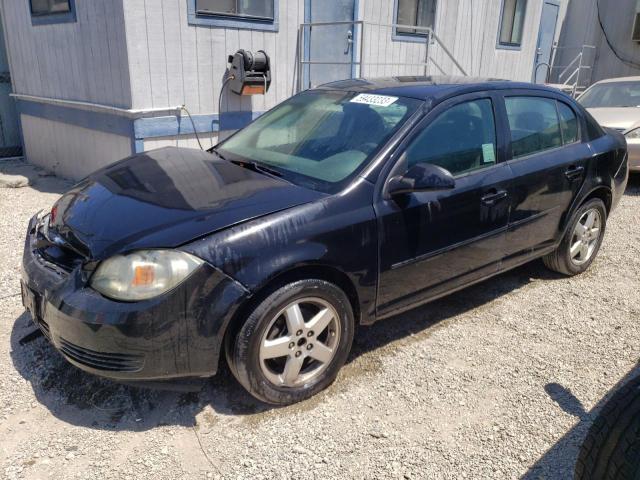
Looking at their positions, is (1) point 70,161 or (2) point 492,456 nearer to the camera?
(2) point 492,456

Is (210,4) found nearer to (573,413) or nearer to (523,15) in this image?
(573,413)

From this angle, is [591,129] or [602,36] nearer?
[591,129]

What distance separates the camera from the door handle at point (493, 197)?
350 centimetres

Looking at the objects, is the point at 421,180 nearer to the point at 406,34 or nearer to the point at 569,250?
the point at 569,250

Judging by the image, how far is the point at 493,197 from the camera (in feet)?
11.6

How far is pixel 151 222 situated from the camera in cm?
266

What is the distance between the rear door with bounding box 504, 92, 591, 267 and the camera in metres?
3.79

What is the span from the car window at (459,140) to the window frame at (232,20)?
3.99m

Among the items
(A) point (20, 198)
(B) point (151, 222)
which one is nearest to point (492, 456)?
(B) point (151, 222)

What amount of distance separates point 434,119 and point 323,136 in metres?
0.68

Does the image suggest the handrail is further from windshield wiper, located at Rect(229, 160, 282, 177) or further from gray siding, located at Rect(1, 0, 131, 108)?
windshield wiper, located at Rect(229, 160, 282, 177)

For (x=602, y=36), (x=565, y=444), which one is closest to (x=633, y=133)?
(x=565, y=444)

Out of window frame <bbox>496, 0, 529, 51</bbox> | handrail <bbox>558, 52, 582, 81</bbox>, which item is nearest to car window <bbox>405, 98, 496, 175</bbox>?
window frame <bbox>496, 0, 529, 51</bbox>

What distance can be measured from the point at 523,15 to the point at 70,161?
9714 millimetres
